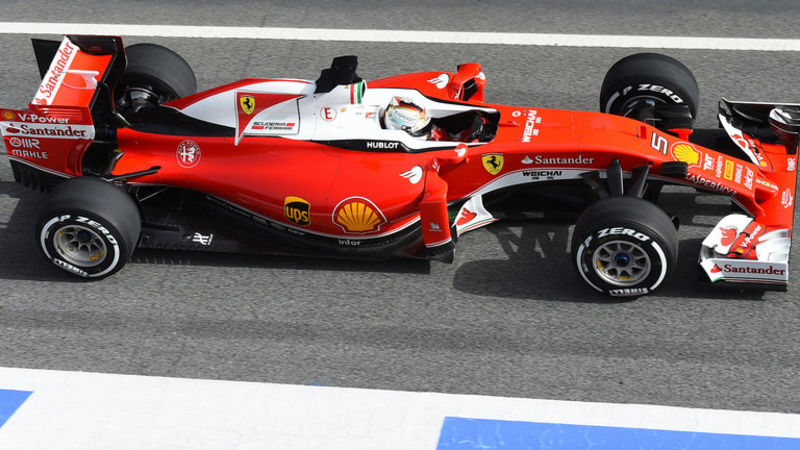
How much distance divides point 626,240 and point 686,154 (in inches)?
40.5

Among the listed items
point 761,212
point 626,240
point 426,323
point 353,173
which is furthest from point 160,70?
point 761,212

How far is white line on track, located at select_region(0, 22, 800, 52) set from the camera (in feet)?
31.9

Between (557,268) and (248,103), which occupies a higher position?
(248,103)

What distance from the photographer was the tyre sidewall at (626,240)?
612cm

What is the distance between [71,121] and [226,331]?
1848 millimetres

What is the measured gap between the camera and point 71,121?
6.90 m

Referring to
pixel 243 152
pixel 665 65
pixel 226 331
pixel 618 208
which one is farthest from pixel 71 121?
pixel 665 65

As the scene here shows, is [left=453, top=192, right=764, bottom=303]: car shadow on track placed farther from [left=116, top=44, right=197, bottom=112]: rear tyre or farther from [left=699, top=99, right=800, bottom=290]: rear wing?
[left=116, top=44, right=197, bottom=112]: rear tyre

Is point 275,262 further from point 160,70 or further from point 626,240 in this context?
point 626,240

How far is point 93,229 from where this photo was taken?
6492 mm

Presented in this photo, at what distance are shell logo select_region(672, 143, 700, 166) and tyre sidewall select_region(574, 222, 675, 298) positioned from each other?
33.6 inches

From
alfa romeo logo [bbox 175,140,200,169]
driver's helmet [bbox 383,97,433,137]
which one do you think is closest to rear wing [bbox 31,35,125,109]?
alfa romeo logo [bbox 175,140,200,169]

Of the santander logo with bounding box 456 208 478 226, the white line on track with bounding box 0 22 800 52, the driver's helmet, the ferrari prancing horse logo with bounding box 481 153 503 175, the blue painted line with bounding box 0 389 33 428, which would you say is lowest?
the blue painted line with bounding box 0 389 33 428

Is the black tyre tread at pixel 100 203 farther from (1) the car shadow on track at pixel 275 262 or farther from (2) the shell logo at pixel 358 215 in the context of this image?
(2) the shell logo at pixel 358 215
